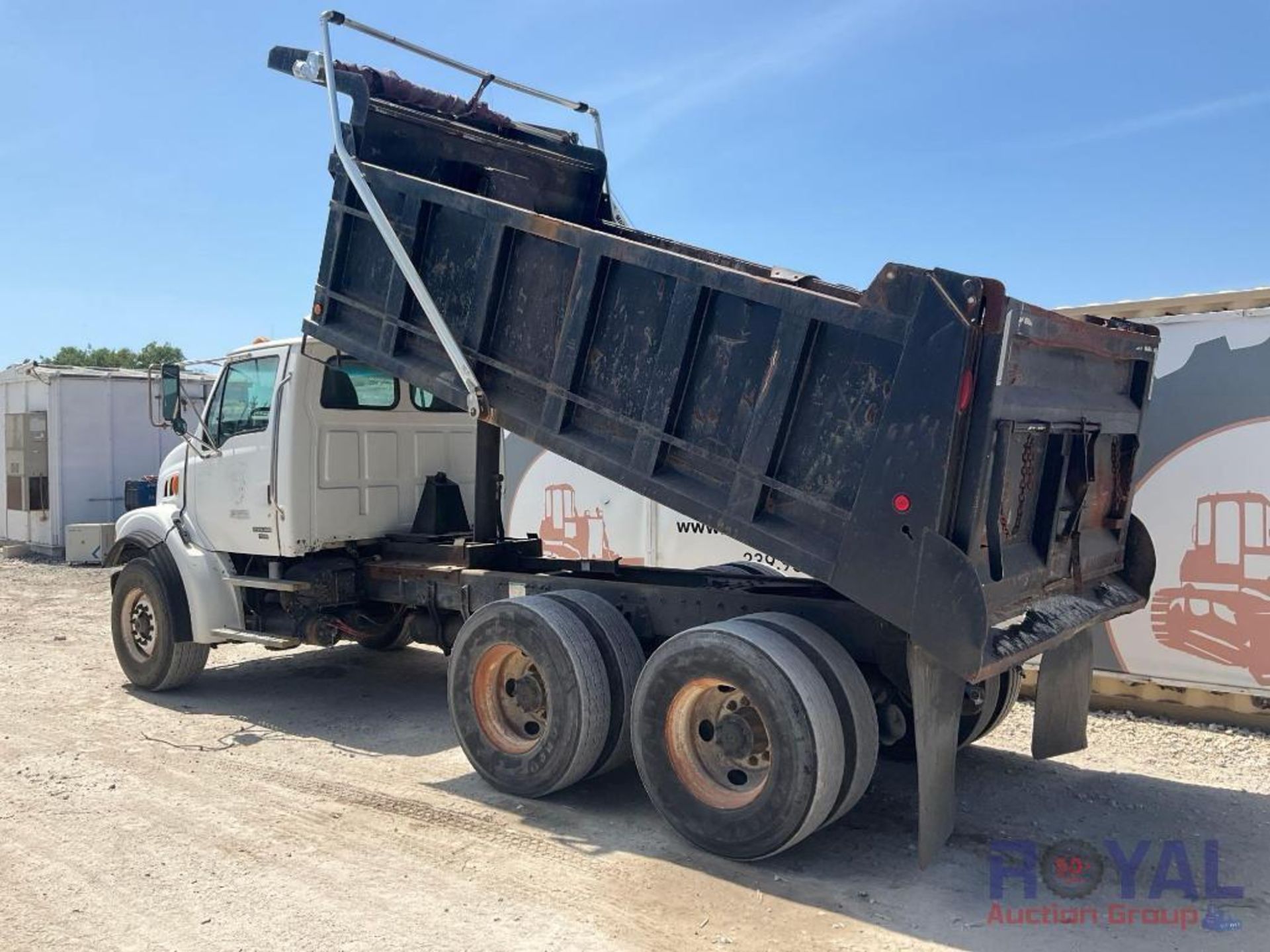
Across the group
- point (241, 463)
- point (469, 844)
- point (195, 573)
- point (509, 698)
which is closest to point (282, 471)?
point (241, 463)

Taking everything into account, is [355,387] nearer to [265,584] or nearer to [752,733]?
[265,584]

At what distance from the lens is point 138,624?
8.34m

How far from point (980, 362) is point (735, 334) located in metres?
1.21

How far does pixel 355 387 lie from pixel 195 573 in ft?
6.33

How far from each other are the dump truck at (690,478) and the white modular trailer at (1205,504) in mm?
1621

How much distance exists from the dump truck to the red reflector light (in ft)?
0.13

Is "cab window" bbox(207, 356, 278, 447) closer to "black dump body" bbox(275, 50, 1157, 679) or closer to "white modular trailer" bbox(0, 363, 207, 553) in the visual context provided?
"black dump body" bbox(275, 50, 1157, 679)

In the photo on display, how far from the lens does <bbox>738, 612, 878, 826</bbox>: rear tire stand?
15.3 feet

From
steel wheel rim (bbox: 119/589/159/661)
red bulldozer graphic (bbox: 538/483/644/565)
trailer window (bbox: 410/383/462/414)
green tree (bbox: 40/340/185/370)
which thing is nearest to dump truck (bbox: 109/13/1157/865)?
trailer window (bbox: 410/383/462/414)

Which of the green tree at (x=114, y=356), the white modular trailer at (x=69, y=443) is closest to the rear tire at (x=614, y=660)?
the white modular trailer at (x=69, y=443)

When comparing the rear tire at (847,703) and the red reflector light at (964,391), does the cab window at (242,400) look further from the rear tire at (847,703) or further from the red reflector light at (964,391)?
the red reflector light at (964,391)

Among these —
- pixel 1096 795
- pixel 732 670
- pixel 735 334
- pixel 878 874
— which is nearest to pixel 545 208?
pixel 735 334

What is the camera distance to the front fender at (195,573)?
7836mm

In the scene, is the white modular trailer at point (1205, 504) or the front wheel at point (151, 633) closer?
the white modular trailer at point (1205, 504)
